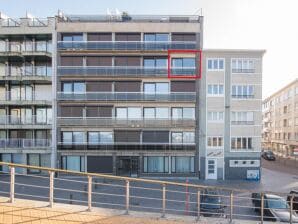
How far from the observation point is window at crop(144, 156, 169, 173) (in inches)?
1132

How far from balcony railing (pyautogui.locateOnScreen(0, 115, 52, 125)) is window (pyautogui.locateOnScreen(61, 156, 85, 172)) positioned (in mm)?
4606

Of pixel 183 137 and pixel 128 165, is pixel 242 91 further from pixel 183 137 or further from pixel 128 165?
pixel 128 165

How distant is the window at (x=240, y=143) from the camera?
2828 cm

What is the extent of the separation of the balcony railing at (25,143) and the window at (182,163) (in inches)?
563

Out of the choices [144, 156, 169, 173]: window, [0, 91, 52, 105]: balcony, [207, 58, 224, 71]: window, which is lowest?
[144, 156, 169, 173]: window

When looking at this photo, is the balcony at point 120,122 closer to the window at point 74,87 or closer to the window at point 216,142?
the window at point 216,142

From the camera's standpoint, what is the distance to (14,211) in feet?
17.9

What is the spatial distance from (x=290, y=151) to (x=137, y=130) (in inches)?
1586

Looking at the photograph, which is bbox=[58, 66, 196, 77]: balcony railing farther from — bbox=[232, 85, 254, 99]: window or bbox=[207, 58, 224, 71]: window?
bbox=[232, 85, 254, 99]: window

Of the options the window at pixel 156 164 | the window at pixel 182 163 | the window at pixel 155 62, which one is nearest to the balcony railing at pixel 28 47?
the window at pixel 155 62

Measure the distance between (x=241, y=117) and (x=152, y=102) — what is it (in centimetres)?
1006

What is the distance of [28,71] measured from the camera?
2969cm

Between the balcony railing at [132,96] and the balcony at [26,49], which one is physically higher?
the balcony at [26,49]

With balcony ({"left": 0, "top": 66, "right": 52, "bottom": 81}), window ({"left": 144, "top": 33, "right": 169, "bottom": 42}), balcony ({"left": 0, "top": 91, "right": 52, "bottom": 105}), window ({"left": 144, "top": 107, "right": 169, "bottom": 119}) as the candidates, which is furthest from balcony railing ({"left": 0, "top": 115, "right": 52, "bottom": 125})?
window ({"left": 144, "top": 33, "right": 169, "bottom": 42})
